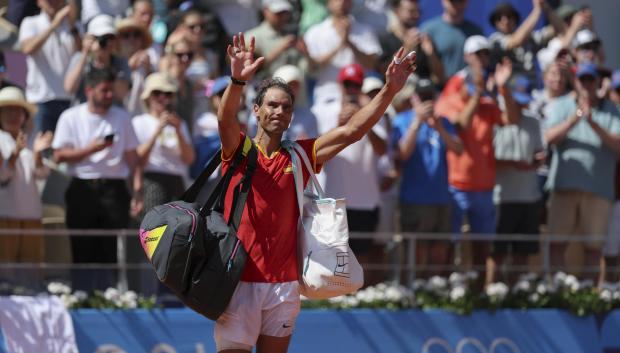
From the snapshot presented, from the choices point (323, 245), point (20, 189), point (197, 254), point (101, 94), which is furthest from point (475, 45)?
point (197, 254)

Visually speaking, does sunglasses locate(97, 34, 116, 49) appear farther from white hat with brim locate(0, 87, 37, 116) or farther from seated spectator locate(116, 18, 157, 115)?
white hat with brim locate(0, 87, 37, 116)

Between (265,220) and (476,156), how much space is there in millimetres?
5040

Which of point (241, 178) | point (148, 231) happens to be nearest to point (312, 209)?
point (241, 178)

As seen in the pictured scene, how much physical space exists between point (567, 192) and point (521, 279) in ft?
4.33

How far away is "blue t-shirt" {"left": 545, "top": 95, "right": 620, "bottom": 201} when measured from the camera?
11727mm

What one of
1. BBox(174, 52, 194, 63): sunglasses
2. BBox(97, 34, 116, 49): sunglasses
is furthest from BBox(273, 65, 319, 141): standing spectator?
BBox(97, 34, 116, 49): sunglasses

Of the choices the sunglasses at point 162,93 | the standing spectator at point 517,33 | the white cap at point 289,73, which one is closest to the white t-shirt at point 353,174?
the white cap at point 289,73

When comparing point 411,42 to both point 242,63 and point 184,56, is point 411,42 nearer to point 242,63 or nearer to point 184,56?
point 184,56

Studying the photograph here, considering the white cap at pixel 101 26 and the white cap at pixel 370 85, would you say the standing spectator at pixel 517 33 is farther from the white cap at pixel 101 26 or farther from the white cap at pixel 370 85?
the white cap at pixel 101 26

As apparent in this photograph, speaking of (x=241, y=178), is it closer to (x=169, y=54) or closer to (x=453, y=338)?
(x=453, y=338)

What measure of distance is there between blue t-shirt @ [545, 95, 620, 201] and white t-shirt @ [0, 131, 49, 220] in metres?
4.92

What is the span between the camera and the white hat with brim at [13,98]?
10180 mm

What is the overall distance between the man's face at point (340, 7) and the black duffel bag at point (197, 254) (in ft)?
19.0

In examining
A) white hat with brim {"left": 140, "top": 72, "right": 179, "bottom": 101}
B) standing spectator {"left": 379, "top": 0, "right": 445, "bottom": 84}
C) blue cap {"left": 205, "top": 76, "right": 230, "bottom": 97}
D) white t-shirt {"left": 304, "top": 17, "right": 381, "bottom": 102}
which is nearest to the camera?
white hat with brim {"left": 140, "top": 72, "right": 179, "bottom": 101}
